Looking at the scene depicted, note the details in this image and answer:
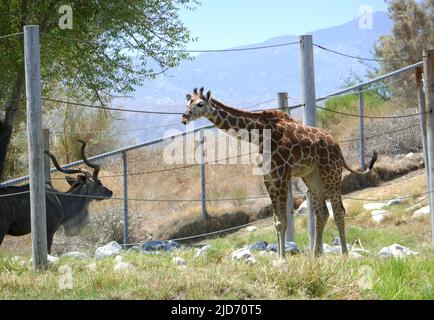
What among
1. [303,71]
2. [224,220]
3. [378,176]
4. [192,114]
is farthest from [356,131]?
[192,114]

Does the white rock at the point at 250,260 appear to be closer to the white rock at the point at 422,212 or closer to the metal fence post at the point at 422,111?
the metal fence post at the point at 422,111

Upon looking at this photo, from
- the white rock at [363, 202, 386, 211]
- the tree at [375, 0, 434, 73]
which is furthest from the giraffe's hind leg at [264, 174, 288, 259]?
the tree at [375, 0, 434, 73]

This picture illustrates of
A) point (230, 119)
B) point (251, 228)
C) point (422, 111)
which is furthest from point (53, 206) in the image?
point (422, 111)

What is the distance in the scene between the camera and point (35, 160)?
370 inches

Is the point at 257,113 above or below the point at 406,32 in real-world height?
below

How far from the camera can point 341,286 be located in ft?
24.6

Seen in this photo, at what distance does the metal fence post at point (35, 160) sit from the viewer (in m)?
9.35

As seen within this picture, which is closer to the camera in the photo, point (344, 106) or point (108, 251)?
point (108, 251)

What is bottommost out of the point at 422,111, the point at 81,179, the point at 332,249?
the point at 332,249

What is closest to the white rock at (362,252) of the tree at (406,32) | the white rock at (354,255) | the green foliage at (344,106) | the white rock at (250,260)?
the white rock at (354,255)

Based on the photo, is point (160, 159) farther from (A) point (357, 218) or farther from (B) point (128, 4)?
(A) point (357, 218)

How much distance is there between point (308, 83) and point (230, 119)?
165 cm

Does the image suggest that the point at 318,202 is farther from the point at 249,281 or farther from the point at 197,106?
the point at 249,281

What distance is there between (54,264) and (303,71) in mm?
4307
